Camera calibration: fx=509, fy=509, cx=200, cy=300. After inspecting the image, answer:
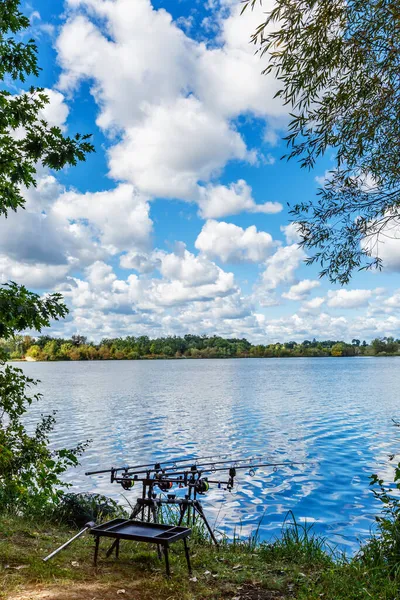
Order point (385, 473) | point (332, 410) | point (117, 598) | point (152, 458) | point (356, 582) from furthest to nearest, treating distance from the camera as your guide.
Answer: point (332, 410) < point (152, 458) < point (385, 473) < point (356, 582) < point (117, 598)

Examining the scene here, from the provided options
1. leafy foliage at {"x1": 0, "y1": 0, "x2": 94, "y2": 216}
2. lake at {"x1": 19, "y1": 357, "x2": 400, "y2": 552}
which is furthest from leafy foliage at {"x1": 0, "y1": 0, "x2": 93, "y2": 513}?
lake at {"x1": 19, "y1": 357, "x2": 400, "y2": 552}

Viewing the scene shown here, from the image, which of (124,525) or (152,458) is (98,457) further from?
(124,525)

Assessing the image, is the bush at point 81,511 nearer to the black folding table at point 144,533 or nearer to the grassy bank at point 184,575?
the grassy bank at point 184,575

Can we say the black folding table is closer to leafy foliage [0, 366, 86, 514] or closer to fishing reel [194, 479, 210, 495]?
leafy foliage [0, 366, 86, 514]

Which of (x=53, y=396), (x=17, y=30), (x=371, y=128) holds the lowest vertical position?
(x=53, y=396)

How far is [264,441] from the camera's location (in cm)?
2092

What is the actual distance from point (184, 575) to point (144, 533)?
26.0 inches

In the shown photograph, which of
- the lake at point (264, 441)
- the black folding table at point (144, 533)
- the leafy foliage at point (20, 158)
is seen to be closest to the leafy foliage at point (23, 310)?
the leafy foliage at point (20, 158)

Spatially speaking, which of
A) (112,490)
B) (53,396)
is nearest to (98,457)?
(112,490)

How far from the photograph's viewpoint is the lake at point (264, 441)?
1261 cm

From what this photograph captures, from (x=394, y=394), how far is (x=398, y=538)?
124ft

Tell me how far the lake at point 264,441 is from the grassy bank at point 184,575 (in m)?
4.52

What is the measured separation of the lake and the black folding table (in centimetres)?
576

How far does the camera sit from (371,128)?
6.39 m
